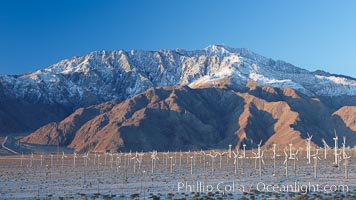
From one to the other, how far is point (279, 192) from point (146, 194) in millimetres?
14003

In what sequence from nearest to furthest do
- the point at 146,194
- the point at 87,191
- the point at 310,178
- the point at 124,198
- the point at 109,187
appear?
the point at 124,198 < the point at 146,194 < the point at 87,191 < the point at 109,187 < the point at 310,178

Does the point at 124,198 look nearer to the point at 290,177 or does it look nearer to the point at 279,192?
the point at 279,192

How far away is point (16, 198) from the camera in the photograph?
2152 inches

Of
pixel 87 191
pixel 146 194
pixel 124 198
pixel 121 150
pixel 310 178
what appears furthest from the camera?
pixel 121 150

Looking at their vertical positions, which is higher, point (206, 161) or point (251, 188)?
point (251, 188)

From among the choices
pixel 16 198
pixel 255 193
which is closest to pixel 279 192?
pixel 255 193

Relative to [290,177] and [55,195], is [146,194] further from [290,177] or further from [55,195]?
[290,177]

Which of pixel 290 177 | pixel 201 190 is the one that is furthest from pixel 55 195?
pixel 290 177

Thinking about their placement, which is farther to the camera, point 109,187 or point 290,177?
point 290,177

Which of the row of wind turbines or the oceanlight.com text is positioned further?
the row of wind turbines

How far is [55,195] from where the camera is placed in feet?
185

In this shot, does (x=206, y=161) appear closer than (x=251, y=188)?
No

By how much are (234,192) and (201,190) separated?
4015 millimetres

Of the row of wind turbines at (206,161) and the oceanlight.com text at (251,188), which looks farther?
the row of wind turbines at (206,161)
